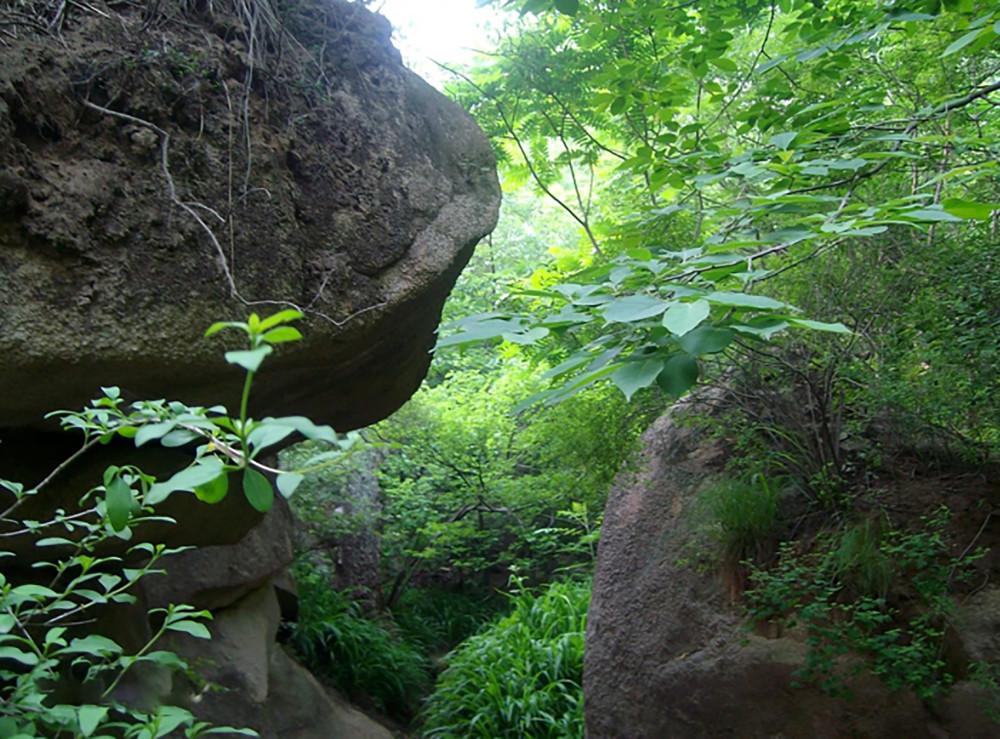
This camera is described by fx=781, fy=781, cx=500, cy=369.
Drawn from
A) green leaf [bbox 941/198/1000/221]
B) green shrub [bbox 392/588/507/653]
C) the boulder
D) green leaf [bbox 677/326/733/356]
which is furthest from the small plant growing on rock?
green shrub [bbox 392/588/507/653]

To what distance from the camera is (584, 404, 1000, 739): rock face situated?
3.07 meters

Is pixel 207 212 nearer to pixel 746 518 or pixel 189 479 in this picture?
pixel 189 479

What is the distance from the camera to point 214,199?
8.25ft

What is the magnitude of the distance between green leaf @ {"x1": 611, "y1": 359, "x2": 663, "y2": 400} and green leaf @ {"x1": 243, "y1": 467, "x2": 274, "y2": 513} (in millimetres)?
512

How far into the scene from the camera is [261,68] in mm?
2768

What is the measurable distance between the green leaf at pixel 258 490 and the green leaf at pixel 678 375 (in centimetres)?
59

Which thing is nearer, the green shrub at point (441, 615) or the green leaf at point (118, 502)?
the green leaf at point (118, 502)

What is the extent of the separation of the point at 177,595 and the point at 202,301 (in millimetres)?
2643

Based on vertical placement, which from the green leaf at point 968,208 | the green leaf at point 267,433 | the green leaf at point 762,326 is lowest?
the green leaf at point 267,433

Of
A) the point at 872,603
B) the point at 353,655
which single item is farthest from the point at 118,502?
the point at 353,655

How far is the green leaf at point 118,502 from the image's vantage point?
1.12m

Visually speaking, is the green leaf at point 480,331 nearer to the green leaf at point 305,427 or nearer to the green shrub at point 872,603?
the green leaf at point 305,427

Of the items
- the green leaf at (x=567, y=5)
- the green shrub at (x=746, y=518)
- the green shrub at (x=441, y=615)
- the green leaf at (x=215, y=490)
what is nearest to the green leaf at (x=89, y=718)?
the green leaf at (x=215, y=490)

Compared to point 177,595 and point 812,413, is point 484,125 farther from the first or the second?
point 177,595
